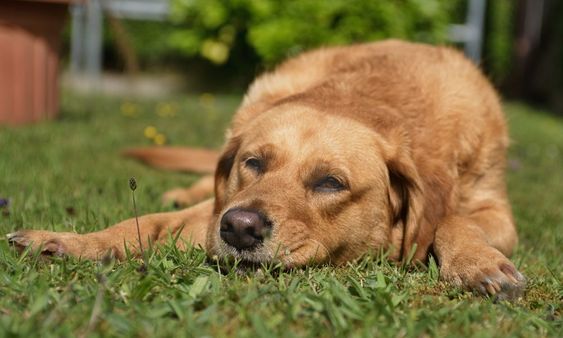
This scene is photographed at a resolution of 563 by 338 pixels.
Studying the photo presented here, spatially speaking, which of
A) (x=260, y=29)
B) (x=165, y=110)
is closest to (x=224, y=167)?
(x=165, y=110)

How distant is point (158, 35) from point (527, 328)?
12.0m

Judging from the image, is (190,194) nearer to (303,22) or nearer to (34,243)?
(34,243)

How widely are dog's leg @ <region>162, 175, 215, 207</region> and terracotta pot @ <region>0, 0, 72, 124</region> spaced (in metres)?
2.81

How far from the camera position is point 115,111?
30.4 feet

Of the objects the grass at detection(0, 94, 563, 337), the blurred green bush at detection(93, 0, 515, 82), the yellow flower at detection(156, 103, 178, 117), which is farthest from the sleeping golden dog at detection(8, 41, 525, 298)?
the blurred green bush at detection(93, 0, 515, 82)

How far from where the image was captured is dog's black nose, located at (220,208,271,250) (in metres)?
2.90

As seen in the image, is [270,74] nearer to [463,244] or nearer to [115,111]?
[463,244]

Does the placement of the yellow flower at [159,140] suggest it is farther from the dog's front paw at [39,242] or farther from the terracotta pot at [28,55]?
the dog's front paw at [39,242]

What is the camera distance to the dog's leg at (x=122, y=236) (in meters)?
3.03

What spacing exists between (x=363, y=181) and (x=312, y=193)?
0.27 m

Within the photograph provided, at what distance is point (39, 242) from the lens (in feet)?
9.98

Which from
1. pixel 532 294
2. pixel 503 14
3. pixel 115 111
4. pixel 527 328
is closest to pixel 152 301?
pixel 527 328

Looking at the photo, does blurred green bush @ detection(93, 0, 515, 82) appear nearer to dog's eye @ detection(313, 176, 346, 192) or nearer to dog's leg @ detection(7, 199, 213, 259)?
dog's leg @ detection(7, 199, 213, 259)

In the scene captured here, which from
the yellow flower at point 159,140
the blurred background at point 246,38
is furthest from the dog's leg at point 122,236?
the blurred background at point 246,38
